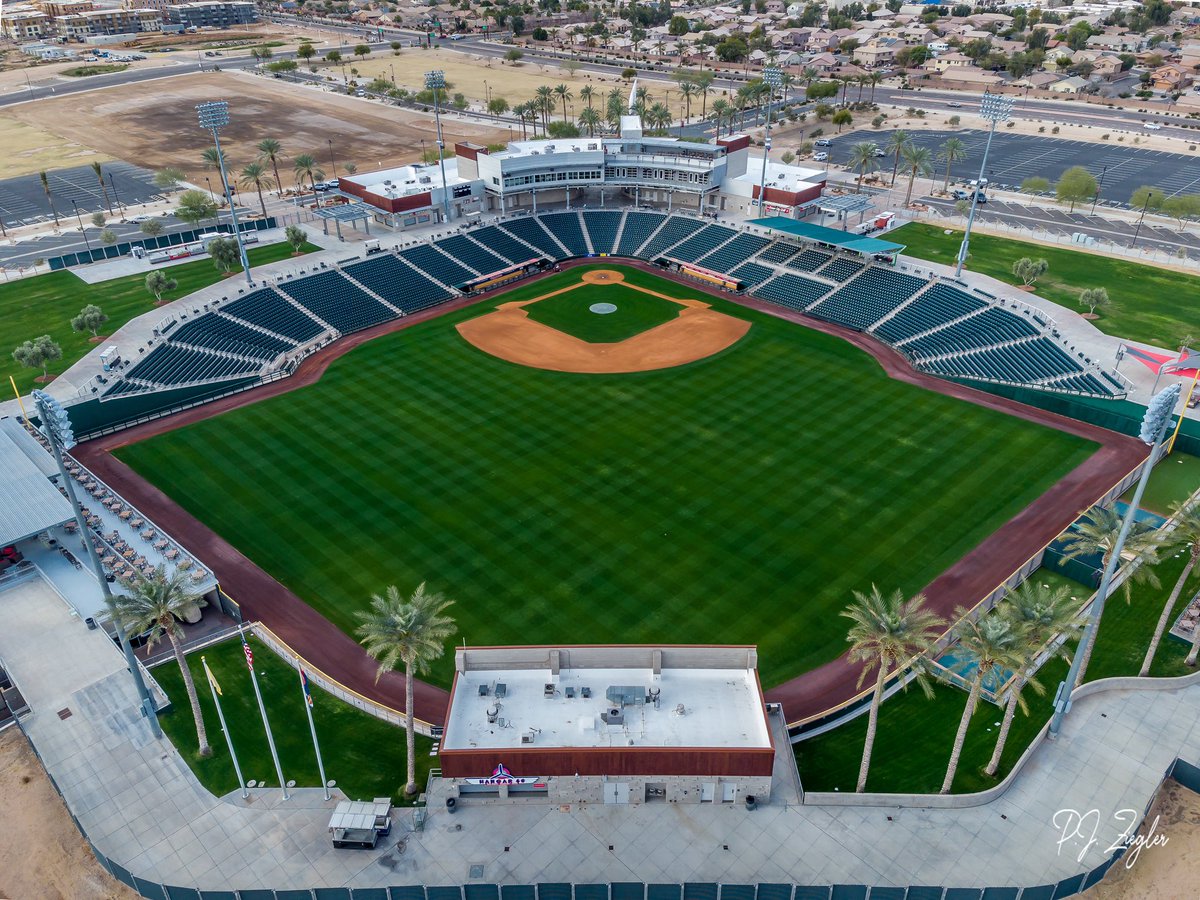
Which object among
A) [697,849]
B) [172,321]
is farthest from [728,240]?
[697,849]

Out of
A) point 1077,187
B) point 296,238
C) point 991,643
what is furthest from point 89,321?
point 1077,187

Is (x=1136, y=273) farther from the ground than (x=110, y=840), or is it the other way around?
(x=1136, y=273)

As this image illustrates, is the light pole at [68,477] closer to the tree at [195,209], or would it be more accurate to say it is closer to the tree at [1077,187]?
the tree at [195,209]

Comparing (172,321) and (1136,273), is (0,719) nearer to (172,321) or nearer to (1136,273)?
(172,321)

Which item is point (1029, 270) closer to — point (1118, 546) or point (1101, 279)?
point (1101, 279)

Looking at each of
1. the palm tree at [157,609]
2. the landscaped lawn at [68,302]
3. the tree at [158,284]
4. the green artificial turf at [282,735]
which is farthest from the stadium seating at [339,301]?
the palm tree at [157,609]
